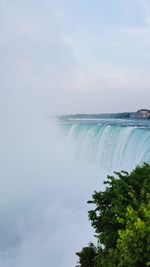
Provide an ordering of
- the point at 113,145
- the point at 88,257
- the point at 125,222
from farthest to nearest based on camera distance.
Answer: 1. the point at 113,145
2. the point at 88,257
3. the point at 125,222

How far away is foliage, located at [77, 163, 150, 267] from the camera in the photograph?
877cm

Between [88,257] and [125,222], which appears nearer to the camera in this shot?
[125,222]

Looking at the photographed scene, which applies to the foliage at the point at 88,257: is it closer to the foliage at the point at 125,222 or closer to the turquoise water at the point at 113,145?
the foliage at the point at 125,222

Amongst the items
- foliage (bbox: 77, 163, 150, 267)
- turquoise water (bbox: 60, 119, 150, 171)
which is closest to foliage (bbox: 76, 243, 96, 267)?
foliage (bbox: 77, 163, 150, 267)

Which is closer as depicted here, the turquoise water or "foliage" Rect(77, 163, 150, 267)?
"foliage" Rect(77, 163, 150, 267)

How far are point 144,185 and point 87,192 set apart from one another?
23475 millimetres

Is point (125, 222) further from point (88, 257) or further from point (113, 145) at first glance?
point (113, 145)

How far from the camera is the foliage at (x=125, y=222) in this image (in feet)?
28.8

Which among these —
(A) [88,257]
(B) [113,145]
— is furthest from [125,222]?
(B) [113,145]

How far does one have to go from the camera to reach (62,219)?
29250 millimetres

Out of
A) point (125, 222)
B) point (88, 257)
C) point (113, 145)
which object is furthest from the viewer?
point (113, 145)

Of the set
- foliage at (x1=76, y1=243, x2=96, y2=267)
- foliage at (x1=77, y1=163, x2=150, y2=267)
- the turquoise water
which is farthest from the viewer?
the turquoise water

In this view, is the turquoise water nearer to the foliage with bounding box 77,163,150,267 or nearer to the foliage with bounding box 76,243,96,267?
the foliage with bounding box 76,243,96,267

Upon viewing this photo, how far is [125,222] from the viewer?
404 inches
